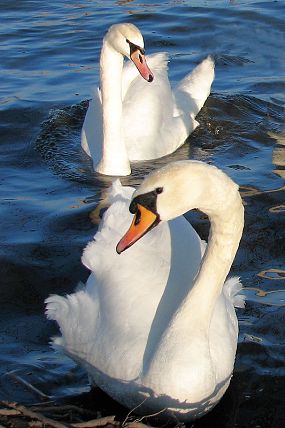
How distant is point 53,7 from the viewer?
1523 cm

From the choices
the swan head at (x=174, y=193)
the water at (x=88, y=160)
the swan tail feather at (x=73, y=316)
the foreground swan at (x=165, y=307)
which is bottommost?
the water at (x=88, y=160)

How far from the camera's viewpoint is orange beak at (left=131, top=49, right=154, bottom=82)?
8.88 meters

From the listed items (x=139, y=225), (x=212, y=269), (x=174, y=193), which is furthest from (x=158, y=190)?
(x=212, y=269)

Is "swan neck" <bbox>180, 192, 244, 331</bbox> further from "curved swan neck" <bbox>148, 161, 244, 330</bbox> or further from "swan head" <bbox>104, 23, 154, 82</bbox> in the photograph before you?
"swan head" <bbox>104, 23, 154, 82</bbox>

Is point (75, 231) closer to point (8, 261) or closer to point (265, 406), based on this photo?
point (8, 261)

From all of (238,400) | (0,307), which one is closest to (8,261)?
(0,307)

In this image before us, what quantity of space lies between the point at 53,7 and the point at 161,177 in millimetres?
10844

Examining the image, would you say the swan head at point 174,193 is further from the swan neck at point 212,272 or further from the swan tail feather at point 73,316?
the swan tail feather at point 73,316

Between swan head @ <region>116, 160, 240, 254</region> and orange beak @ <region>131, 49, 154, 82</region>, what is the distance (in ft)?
13.1

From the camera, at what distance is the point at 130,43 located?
9172 millimetres

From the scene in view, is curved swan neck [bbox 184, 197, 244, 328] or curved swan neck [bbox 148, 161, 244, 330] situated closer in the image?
curved swan neck [bbox 148, 161, 244, 330]

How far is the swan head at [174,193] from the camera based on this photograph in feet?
16.0

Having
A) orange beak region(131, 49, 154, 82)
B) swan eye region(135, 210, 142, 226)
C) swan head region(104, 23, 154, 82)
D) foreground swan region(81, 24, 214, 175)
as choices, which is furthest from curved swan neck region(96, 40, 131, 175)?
swan eye region(135, 210, 142, 226)

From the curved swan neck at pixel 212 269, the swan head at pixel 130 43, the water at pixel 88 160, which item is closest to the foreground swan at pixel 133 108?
the swan head at pixel 130 43
